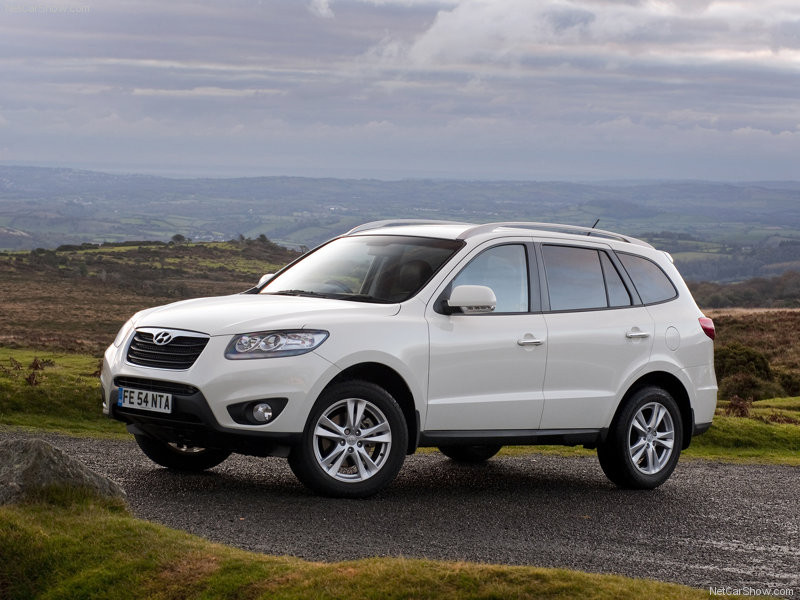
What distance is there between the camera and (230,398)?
838 centimetres

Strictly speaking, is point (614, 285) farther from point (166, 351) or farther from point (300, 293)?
point (166, 351)

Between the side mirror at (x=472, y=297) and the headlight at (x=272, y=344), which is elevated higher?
the side mirror at (x=472, y=297)

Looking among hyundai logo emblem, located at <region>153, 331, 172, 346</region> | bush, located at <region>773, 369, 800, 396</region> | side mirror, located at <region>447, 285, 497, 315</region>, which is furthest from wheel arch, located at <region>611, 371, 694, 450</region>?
bush, located at <region>773, 369, 800, 396</region>

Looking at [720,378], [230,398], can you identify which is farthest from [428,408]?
[720,378]

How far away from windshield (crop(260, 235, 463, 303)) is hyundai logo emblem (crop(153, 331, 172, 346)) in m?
1.52

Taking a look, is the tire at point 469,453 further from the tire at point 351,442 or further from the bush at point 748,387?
the bush at point 748,387

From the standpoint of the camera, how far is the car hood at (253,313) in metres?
8.62

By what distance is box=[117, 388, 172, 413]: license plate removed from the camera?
855 cm

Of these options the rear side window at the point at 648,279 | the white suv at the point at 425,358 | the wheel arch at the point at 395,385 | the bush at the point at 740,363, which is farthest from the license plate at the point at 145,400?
the bush at the point at 740,363

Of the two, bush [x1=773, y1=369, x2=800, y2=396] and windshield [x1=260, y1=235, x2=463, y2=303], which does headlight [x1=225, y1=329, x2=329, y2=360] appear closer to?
windshield [x1=260, y1=235, x2=463, y2=303]

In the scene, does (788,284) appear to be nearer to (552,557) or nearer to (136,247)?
(136,247)

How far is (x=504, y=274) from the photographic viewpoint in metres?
10.1

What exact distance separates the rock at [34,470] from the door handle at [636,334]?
5173mm

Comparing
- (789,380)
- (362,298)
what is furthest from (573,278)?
(789,380)
